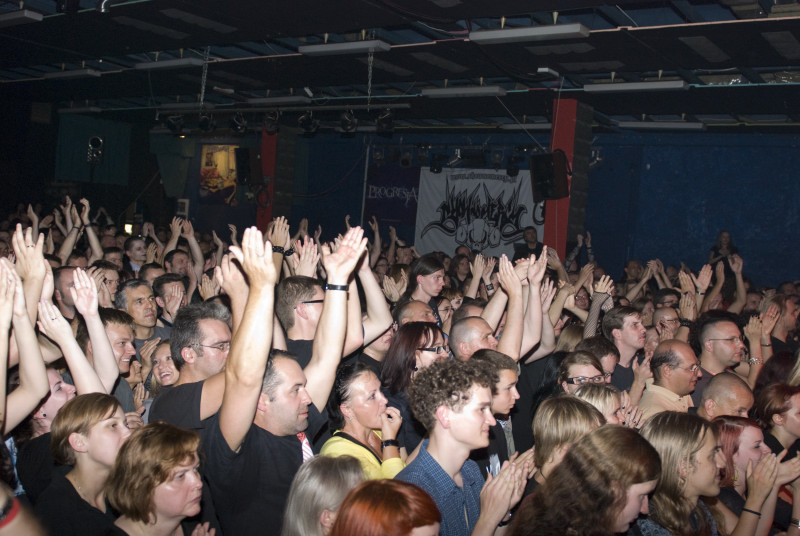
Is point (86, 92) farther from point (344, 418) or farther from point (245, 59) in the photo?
point (344, 418)

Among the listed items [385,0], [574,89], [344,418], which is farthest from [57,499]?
[574,89]

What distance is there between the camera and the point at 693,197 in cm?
1072

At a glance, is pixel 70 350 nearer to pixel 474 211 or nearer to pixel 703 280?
pixel 703 280

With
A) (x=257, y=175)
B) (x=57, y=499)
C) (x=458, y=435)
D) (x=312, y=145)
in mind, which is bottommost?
(x=57, y=499)

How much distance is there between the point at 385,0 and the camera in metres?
5.25

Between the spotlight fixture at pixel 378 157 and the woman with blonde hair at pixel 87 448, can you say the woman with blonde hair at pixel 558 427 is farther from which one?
the spotlight fixture at pixel 378 157

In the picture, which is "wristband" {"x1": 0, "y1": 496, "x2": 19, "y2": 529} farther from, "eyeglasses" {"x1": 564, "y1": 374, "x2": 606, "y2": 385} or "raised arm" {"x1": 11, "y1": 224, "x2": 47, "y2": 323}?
"eyeglasses" {"x1": 564, "y1": 374, "x2": 606, "y2": 385}

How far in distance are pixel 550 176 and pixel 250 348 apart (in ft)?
22.6

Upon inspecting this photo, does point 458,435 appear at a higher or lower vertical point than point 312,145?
lower

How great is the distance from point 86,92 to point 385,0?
7.94 metres

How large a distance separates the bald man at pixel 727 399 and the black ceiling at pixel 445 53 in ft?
9.83

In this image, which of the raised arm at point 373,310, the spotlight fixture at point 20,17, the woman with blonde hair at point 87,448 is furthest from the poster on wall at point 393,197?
the woman with blonde hair at point 87,448

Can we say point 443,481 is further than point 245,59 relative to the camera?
No

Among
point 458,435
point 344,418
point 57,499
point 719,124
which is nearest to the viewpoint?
point 57,499
